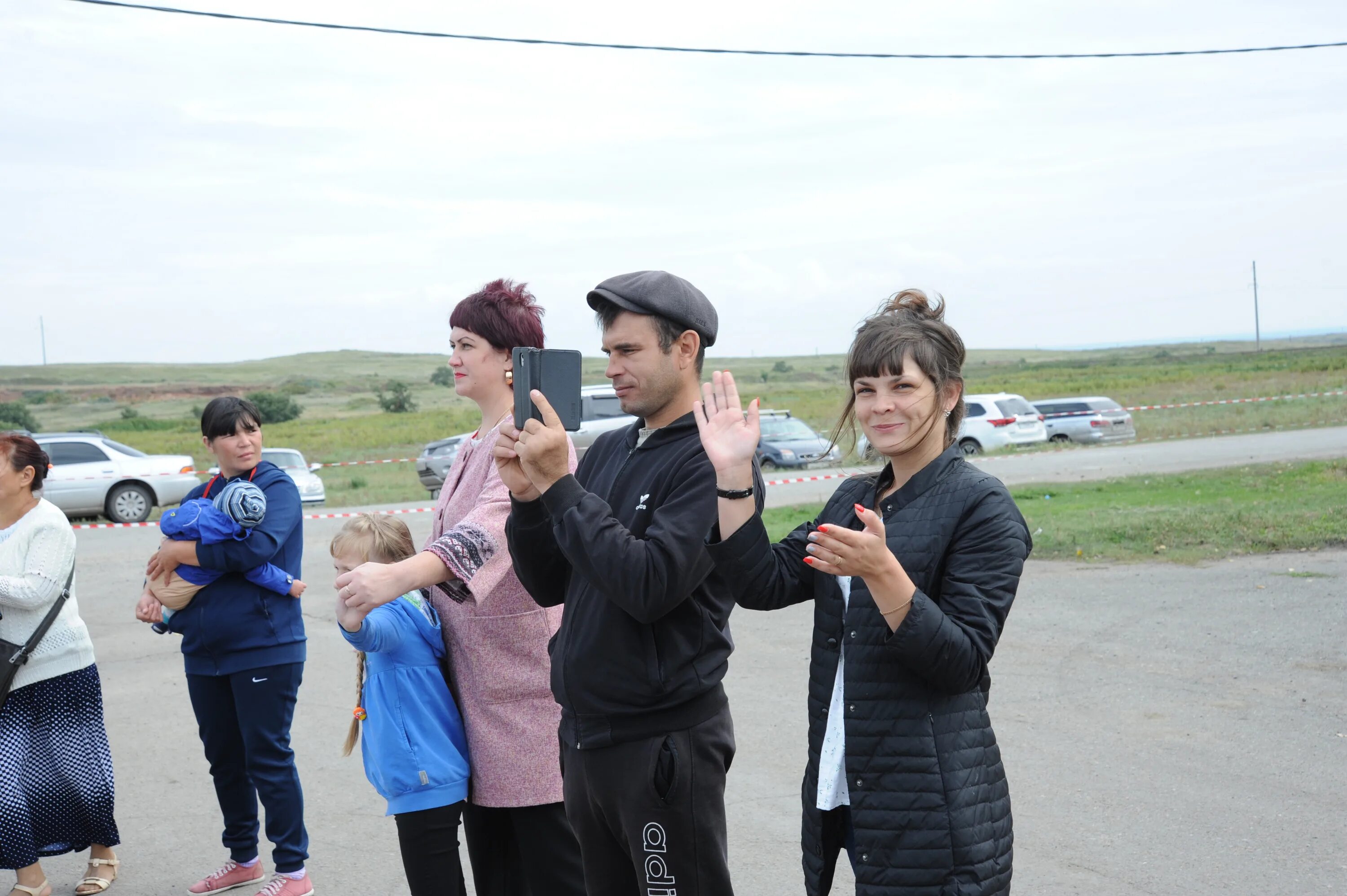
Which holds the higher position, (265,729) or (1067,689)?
(265,729)

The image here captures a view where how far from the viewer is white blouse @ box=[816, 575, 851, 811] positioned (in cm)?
245

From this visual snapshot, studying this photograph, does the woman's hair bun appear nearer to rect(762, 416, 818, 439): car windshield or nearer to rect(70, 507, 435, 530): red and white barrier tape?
rect(70, 507, 435, 530): red and white barrier tape

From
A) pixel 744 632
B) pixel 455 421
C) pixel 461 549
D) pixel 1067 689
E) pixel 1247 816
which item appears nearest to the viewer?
pixel 461 549

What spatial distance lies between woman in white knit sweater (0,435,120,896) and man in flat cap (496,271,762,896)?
2747 mm

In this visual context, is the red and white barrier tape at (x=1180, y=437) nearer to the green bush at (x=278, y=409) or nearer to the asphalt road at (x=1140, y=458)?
the asphalt road at (x=1140, y=458)

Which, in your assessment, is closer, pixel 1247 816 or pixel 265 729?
pixel 265 729

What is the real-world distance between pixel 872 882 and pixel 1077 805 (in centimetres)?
297

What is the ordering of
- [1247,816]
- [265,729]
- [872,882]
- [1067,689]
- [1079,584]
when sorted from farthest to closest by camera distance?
1. [1079,584]
2. [1067,689]
3. [1247,816]
4. [265,729]
5. [872,882]

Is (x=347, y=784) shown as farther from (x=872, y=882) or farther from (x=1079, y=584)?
(x=1079, y=584)

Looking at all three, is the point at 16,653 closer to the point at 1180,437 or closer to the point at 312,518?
the point at 312,518

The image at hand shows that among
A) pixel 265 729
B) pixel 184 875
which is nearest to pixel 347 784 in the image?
pixel 184 875

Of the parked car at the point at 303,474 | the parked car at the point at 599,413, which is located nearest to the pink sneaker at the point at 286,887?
the parked car at the point at 303,474

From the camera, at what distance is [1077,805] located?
4.91m

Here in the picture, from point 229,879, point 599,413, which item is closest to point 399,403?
point 599,413
